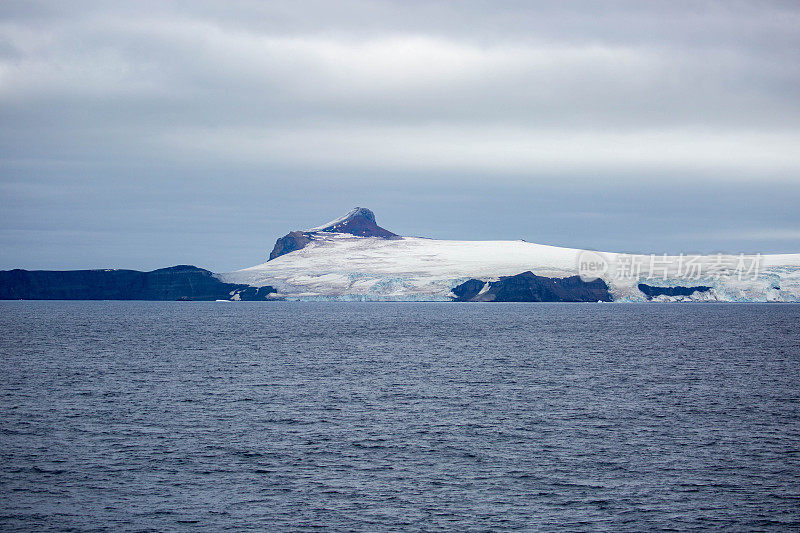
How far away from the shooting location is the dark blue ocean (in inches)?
862

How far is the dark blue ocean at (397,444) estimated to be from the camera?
71.8ft

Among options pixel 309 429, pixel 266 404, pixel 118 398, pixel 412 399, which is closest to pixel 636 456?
pixel 309 429

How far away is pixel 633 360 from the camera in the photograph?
63250 millimetres

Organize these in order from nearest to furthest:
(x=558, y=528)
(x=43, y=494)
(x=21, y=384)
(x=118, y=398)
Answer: (x=558, y=528) → (x=43, y=494) → (x=118, y=398) → (x=21, y=384)

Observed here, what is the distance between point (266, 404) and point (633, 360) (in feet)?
111

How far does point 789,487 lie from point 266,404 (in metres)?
22.7

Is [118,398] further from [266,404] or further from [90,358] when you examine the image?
[90,358]

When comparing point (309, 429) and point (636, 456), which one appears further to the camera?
point (309, 429)

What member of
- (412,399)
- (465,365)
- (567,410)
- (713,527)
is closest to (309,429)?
(412,399)

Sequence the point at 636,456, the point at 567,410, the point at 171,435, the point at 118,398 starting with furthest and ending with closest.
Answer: the point at 118,398 → the point at 567,410 → the point at 171,435 → the point at 636,456

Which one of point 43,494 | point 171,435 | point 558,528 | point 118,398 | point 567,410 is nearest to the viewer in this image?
point 558,528

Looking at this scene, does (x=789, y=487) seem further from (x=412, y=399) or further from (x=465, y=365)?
(x=465, y=365)

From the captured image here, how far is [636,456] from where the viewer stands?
92.2ft

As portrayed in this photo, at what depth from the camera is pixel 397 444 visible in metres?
29.7
